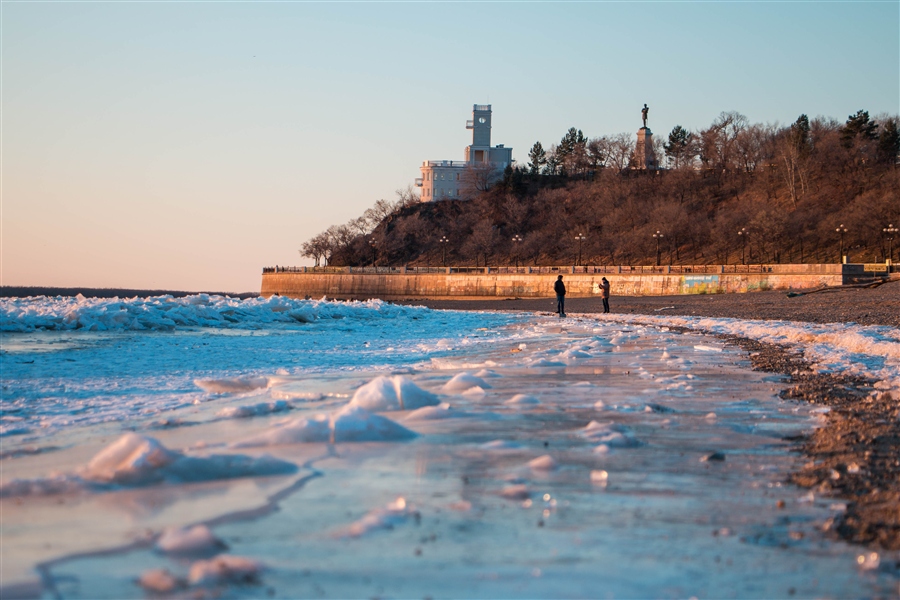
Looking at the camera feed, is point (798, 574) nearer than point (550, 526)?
Yes

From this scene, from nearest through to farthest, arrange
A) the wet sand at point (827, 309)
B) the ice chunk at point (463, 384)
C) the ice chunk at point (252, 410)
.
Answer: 1. the ice chunk at point (252, 410)
2. the ice chunk at point (463, 384)
3. the wet sand at point (827, 309)

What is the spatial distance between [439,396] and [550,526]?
3.63 m

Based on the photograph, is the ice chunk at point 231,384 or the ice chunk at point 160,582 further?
the ice chunk at point 231,384

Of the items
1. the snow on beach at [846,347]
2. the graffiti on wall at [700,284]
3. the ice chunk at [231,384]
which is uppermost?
the graffiti on wall at [700,284]

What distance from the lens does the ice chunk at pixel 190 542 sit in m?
2.61

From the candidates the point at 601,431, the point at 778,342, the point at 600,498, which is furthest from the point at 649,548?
the point at 778,342

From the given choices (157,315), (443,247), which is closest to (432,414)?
(157,315)

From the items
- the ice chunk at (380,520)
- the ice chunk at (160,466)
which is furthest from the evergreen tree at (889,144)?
the ice chunk at (380,520)

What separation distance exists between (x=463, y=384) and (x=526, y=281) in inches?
→ 2589

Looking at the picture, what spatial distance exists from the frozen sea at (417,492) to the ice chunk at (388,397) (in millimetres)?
14

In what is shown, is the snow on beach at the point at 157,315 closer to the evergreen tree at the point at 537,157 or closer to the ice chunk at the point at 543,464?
the ice chunk at the point at 543,464

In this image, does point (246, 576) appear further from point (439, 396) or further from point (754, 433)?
point (439, 396)

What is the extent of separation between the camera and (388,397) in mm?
5660

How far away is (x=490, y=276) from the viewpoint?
75.9 meters
